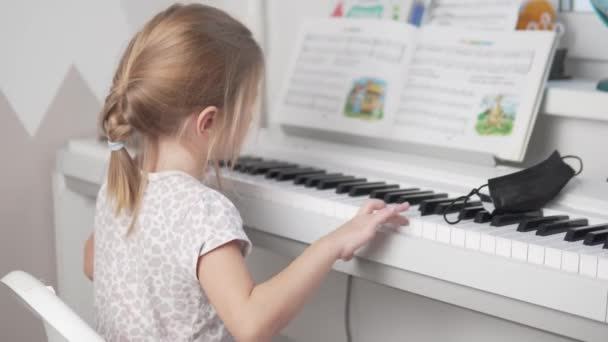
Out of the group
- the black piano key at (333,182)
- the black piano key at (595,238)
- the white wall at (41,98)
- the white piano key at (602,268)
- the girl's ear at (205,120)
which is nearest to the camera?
the white piano key at (602,268)

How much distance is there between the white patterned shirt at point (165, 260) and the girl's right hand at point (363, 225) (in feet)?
0.47

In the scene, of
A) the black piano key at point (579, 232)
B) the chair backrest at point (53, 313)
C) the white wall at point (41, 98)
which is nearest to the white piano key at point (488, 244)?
the black piano key at point (579, 232)

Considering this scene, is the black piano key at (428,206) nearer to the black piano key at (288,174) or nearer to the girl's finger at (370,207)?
the girl's finger at (370,207)

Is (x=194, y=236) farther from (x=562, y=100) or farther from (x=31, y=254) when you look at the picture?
(x=31, y=254)

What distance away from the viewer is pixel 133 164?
139 cm

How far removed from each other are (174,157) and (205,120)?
0.27 ft

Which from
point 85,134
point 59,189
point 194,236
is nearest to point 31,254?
point 59,189

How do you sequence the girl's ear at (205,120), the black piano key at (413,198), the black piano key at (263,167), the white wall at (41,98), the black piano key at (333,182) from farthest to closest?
the white wall at (41,98)
the black piano key at (263,167)
the black piano key at (333,182)
the black piano key at (413,198)
the girl's ear at (205,120)

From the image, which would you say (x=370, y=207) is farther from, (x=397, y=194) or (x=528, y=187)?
(x=528, y=187)

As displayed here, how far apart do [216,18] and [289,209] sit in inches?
15.2

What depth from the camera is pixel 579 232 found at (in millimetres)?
1279

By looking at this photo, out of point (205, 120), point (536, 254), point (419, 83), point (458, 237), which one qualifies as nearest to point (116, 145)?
point (205, 120)

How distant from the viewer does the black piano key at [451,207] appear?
1.43m

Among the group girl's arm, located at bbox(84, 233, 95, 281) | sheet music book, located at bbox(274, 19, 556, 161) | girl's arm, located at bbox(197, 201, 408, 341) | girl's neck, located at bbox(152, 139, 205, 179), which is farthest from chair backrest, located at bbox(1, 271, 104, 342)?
sheet music book, located at bbox(274, 19, 556, 161)
